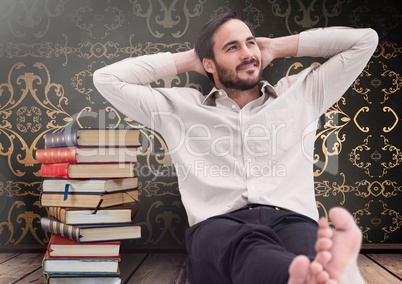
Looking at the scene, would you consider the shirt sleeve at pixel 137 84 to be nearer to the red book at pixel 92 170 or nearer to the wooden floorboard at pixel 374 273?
the red book at pixel 92 170

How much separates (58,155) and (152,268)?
615 millimetres

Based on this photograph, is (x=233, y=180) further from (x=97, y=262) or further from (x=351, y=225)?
(x=351, y=225)

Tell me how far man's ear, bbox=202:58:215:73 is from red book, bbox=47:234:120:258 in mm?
769

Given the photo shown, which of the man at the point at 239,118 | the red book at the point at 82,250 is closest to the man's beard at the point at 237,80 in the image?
the man at the point at 239,118

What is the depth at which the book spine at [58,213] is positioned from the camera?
162cm

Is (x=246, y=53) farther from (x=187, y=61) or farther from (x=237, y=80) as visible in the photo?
(x=187, y=61)

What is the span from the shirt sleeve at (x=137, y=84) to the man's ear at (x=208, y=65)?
12 cm

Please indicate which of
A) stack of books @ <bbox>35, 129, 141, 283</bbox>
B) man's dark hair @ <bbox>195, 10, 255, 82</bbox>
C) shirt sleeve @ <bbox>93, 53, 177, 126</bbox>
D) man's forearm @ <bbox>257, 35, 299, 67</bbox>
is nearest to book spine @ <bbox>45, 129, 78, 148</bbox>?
stack of books @ <bbox>35, 129, 141, 283</bbox>

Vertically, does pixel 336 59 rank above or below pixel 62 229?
above

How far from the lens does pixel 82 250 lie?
160cm

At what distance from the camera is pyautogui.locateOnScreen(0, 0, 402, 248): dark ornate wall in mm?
2057

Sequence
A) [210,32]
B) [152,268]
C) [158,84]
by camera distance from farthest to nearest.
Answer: [158,84] < [152,268] < [210,32]

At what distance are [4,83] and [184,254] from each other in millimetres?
1202

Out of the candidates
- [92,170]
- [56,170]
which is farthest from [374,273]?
[56,170]
